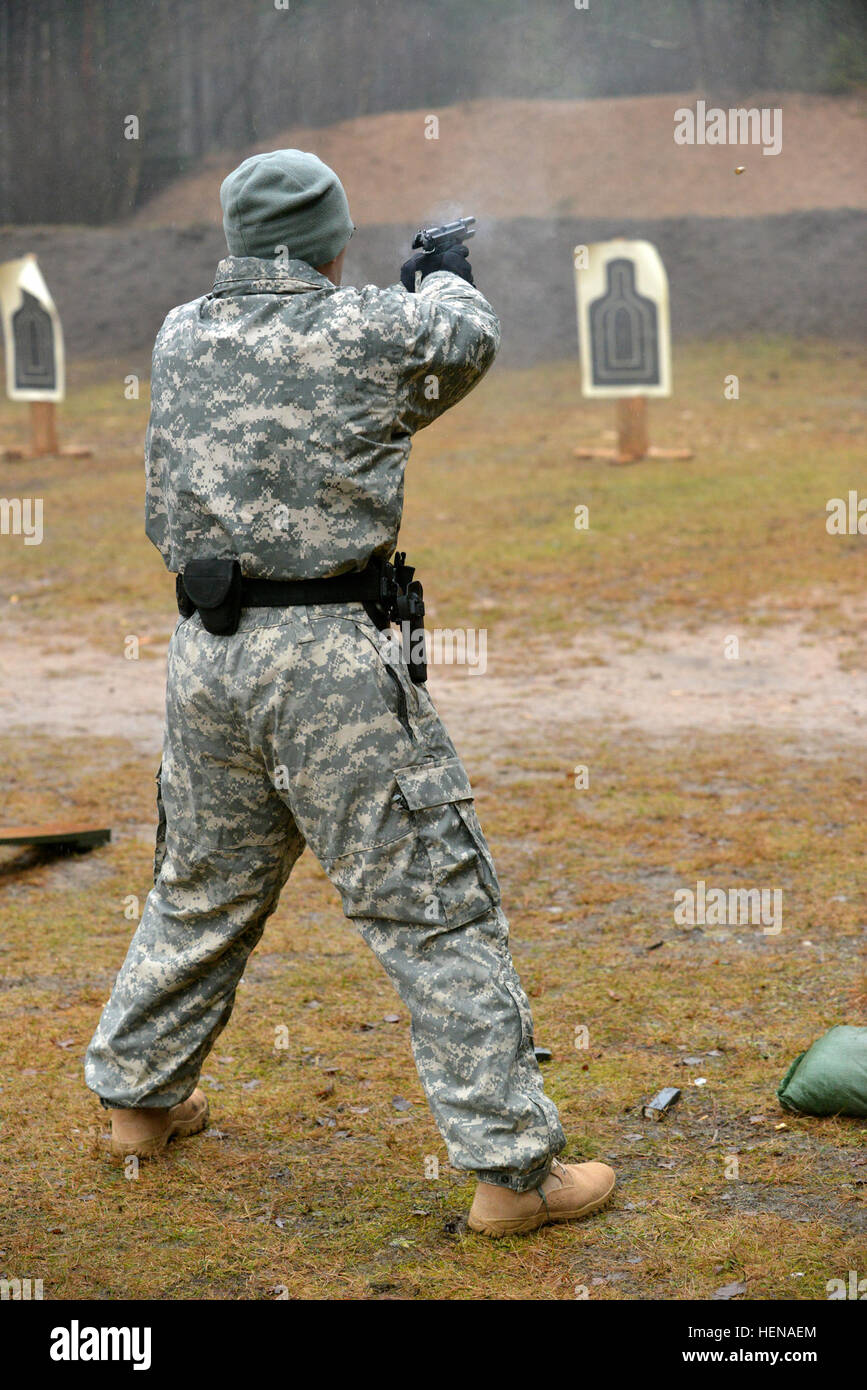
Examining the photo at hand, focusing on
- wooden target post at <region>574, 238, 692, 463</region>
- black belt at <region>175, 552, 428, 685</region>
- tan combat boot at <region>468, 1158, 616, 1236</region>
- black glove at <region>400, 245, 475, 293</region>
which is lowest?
tan combat boot at <region>468, 1158, 616, 1236</region>

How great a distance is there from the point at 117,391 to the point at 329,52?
573 centimetres

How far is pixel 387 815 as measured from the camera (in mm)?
2240

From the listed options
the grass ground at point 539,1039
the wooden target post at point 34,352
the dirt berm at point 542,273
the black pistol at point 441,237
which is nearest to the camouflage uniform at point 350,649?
the black pistol at point 441,237

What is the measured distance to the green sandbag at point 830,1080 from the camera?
2.72m

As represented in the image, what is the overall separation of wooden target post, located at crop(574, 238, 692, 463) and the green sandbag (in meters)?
9.42

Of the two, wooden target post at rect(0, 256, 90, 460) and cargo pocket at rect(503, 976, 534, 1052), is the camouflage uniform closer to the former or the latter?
cargo pocket at rect(503, 976, 534, 1052)

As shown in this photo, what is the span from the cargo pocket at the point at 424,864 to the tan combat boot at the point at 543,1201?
1.56 feet

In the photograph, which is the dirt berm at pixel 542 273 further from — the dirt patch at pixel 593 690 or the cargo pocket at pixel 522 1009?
the cargo pocket at pixel 522 1009

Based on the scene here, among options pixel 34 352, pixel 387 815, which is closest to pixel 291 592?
pixel 387 815

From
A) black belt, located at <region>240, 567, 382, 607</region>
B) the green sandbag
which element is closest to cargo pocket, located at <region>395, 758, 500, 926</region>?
black belt, located at <region>240, 567, 382, 607</region>

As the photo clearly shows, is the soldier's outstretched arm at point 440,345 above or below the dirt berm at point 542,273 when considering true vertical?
below

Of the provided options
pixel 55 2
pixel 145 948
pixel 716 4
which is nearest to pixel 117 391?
pixel 55 2

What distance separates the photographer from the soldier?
2.19 metres

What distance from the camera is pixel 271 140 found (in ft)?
58.7
